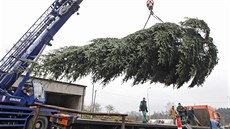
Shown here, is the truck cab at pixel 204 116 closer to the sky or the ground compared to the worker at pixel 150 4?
closer to the ground

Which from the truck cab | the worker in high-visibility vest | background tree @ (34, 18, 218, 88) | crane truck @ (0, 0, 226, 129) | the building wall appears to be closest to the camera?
background tree @ (34, 18, 218, 88)

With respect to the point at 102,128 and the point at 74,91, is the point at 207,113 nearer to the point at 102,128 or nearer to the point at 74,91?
the point at 102,128

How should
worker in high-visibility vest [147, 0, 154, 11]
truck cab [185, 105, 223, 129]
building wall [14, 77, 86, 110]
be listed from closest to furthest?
worker in high-visibility vest [147, 0, 154, 11] < truck cab [185, 105, 223, 129] < building wall [14, 77, 86, 110]

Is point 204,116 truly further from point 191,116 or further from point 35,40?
point 35,40

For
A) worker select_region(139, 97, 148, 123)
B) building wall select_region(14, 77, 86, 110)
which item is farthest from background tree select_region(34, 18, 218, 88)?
building wall select_region(14, 77, 86, 110)

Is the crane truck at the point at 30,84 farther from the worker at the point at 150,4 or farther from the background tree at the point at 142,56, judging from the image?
the worker at the point at 150,4

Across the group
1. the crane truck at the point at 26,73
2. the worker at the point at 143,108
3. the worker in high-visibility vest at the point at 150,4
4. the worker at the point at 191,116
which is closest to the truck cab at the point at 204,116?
the worker at the point at 191,116

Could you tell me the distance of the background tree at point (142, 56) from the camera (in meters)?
4.70

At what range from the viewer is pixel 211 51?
5.42 m

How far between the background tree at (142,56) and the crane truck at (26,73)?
237cm

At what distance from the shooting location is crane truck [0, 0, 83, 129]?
7199mm

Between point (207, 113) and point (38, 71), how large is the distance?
10.1 meters

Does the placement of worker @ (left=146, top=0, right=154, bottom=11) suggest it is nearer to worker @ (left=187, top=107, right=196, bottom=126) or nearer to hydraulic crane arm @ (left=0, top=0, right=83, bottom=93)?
hydraulic crane arm @ (left=0, top=0, right=83, bottom=93)

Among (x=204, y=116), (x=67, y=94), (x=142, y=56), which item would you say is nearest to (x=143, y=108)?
(x=204, y=116)
